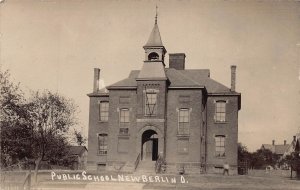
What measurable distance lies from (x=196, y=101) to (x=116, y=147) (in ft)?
19.2

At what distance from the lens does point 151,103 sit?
29.6 metres

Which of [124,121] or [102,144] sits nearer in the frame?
[124,121]

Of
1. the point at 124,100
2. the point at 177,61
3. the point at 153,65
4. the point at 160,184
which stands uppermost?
the point at 177,61

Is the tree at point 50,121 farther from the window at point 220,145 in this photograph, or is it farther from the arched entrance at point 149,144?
the window at point 220,145

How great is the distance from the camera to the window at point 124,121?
101 feet

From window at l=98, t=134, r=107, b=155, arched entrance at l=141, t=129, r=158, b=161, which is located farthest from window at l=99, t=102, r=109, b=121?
arched entrance at l=141, t=129, r=158, b=161

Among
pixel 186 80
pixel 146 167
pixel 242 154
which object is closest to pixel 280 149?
pixel 242 154

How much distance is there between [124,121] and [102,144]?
328 cm

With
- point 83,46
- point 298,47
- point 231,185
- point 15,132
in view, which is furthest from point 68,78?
point 298,47

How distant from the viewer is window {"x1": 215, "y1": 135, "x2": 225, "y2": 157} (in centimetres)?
3178

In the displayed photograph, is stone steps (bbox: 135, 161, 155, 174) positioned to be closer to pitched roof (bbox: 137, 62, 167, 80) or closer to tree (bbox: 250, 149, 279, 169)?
pitched roof (bbox: 137, 62, 167, 80)

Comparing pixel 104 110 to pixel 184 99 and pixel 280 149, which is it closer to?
pixel 184 99

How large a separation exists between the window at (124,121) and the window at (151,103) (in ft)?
6.46

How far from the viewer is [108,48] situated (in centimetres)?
2017
